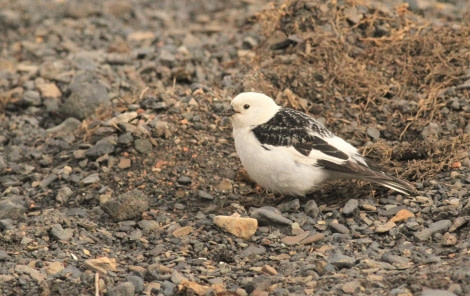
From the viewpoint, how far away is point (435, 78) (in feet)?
Answer: 26.7

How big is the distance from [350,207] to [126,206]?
1.66 meters

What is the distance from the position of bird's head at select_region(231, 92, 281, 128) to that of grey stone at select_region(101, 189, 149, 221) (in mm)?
944

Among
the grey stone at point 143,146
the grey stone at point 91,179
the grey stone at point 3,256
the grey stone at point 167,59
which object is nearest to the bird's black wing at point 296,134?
the grey stone at point 143,146

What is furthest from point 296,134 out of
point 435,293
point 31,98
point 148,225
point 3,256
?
point 31,98

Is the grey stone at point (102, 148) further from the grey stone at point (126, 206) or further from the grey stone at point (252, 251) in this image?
the grey stone at point (252, 251)

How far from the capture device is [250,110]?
22.2 ft

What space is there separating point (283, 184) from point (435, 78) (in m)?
2.44

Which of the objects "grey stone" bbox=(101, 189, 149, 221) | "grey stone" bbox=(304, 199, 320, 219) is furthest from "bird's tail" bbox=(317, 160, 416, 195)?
"grey stone" bbox=(101, 189, 149, 221)

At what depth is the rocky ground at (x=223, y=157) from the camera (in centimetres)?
546

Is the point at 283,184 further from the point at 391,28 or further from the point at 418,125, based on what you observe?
the point at 391,28

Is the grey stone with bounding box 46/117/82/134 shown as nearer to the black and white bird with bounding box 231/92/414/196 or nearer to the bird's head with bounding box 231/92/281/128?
the bird's head with bounding box 231/92/281/128

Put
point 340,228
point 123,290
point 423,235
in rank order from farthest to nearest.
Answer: point 340,228, point 423,235, point 123,290

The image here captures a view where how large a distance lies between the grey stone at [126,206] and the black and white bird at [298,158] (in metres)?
0.83

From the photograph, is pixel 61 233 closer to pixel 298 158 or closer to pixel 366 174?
pixel 298 158
